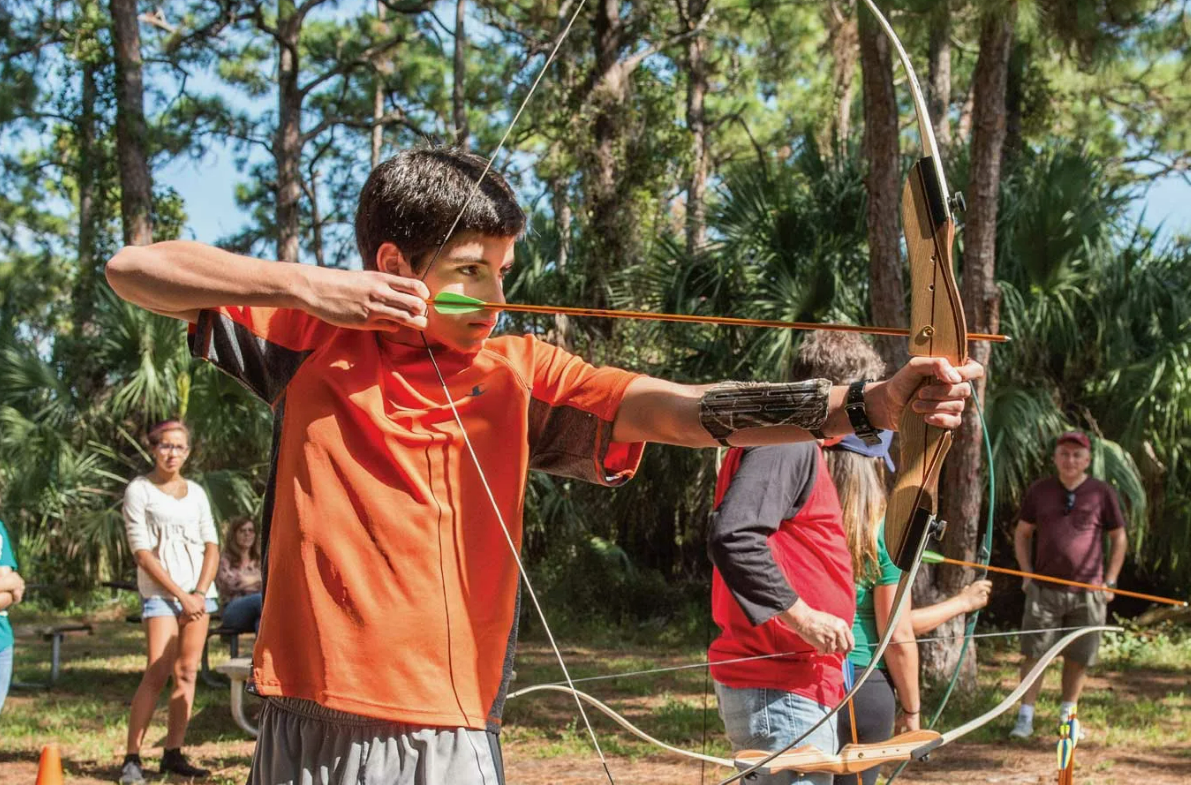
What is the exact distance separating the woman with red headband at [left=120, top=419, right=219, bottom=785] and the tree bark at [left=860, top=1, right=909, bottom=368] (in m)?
3.56

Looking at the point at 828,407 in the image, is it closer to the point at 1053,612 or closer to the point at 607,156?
the point at 1053,612

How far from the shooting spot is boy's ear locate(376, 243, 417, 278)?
185 centimetres

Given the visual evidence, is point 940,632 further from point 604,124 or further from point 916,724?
point 604,124

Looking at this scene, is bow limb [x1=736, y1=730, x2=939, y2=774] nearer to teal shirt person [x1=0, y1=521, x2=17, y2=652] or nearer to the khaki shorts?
teal shirt person [x1=0, y1=521, x2=17, y2=652]

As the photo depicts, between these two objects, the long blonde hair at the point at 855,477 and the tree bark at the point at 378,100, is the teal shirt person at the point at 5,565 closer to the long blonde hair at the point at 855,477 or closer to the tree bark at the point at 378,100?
the long blonde hair at the point at 855,477

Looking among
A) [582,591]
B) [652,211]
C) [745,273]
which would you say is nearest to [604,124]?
[652,211]

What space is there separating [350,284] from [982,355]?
5457 millimetres

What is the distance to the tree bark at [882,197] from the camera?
670cm

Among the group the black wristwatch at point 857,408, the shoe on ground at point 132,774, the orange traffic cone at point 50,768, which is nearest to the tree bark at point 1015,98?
the shoe on ground at point 132,774

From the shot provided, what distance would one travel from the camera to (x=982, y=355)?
6613mm

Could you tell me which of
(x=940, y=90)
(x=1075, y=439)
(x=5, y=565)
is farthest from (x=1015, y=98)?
(x=5, y=565)

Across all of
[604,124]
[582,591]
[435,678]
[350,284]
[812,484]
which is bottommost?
[582,591]

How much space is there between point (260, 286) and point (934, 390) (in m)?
0.91

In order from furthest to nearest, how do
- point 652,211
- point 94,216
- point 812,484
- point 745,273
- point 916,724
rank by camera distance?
point 94,216 < point 652,211 < point 745,273 < point 916,724 < point 812,484
